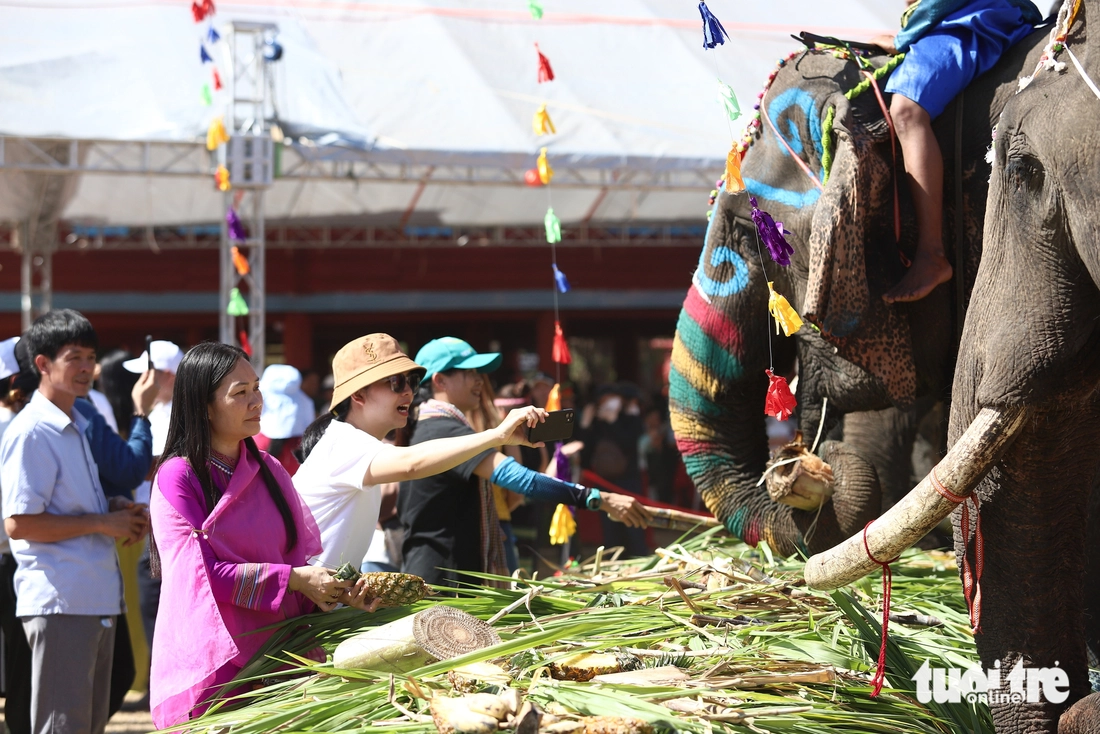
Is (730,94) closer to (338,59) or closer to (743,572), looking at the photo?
(743,572)

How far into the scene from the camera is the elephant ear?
120 inches

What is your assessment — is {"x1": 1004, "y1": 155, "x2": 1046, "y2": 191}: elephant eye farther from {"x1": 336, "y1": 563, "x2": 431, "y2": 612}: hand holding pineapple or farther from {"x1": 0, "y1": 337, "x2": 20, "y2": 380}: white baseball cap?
{"x1": 0, "y1": 337, "x2": 20, "y2": 380}: white baseball cap

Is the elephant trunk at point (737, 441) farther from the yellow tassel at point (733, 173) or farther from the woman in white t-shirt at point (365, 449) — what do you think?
the woman in white t-shirt at point (365, 449)

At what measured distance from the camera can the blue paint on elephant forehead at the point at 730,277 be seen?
3.77 m

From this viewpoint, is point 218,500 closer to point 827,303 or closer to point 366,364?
point 366,364

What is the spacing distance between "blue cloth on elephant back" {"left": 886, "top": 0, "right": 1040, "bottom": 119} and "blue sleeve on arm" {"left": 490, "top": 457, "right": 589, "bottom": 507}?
1472 millimetres

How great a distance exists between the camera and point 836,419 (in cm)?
396

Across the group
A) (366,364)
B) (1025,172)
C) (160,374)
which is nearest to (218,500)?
(366,364)

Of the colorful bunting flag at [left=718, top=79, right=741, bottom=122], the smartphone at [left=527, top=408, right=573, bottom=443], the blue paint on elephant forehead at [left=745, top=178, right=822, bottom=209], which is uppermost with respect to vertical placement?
the colorful bunting flag at [left=718, top=79, right=741, bottom=122]

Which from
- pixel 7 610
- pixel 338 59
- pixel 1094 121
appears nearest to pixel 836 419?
pixel 1094 121

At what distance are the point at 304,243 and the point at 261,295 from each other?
20.2 feet

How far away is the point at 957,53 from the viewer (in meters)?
3.14

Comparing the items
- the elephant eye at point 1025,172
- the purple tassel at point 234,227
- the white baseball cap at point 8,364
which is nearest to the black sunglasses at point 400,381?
the elephant eye at point 1025,172

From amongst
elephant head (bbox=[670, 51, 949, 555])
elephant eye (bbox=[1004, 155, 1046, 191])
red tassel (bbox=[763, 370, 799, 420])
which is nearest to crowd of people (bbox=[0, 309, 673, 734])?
elephant head (bbox=[670, 51, 949, 555])
